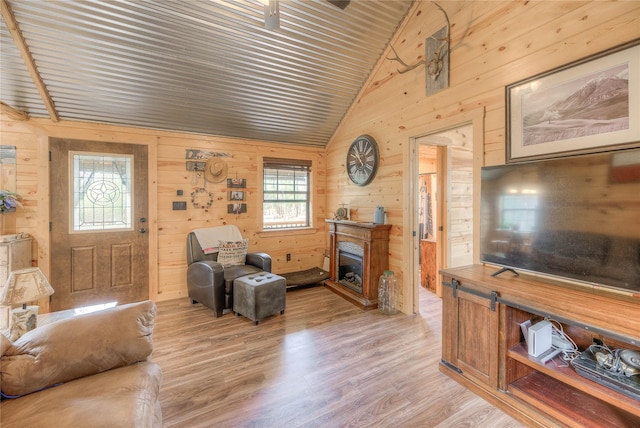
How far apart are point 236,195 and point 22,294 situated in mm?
2854

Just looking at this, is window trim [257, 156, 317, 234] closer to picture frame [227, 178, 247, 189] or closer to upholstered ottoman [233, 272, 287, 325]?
picture frame [227, 178, 247, 189]

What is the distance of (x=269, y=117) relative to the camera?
404cm

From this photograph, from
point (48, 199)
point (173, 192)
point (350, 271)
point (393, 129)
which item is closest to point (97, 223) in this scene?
point (48, 199)

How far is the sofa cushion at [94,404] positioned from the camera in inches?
39.4

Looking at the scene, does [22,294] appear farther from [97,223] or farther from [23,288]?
[97,223]

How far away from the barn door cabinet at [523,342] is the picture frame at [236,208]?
10.6ft

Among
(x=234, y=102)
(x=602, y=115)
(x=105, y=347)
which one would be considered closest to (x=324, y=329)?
(x=105, y=347)

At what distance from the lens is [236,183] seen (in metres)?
4.32

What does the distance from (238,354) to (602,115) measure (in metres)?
3.18

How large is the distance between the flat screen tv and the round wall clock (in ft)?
5.82

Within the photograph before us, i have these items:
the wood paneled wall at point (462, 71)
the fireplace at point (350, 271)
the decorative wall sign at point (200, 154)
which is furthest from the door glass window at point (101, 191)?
the wood paneled wall at point (462, 71)

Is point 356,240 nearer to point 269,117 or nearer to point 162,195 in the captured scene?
point 269,117

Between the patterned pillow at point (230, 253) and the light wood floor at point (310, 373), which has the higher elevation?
the patterned pillow at point (230, 253)

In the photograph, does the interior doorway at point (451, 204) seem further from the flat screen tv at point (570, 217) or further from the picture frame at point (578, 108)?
the flat screen tv at point (570, 217)
